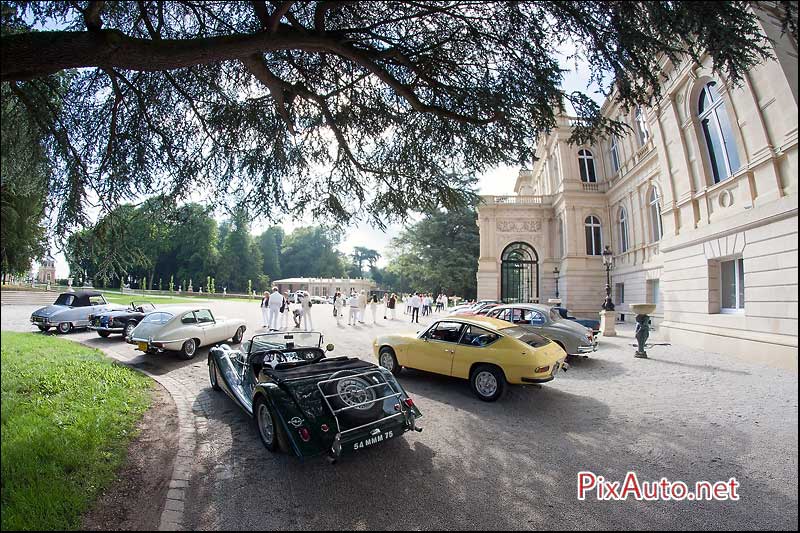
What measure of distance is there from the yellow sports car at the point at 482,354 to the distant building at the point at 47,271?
19.6 ft

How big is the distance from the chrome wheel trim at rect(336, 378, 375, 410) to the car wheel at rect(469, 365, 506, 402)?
9.75 feet

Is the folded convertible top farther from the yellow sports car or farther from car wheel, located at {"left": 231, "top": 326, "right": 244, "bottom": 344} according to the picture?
car wheel, located at {"left": 231, "top": 326, "right": 244, "bottom": 344}

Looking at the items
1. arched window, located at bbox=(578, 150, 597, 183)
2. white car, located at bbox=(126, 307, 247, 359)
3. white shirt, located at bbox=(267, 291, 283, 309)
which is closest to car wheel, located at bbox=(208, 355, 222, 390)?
white car, located at bbox=(126, 307, 247, 359)

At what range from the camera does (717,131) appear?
140 inches

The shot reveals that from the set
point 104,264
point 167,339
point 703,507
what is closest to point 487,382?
point 703,507

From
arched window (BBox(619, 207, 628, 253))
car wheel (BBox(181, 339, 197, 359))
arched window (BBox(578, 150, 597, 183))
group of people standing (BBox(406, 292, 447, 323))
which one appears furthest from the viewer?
arched window (BBox(578, 150, 597, 183))

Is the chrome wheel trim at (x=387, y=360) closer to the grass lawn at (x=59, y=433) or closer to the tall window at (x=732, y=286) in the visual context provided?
the grass lawn at (x=59, y=433)

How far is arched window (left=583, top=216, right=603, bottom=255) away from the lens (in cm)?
2861

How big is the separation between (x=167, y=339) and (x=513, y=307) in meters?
9.68

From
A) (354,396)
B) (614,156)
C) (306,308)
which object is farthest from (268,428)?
(614,156)

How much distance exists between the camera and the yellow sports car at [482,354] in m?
6.61

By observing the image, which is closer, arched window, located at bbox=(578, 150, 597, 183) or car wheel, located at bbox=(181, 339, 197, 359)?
car wheel, located at bbox=(181, 339, 197, 359)

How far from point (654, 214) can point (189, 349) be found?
24286mm

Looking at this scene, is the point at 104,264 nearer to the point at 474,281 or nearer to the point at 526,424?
the point at 526,424
